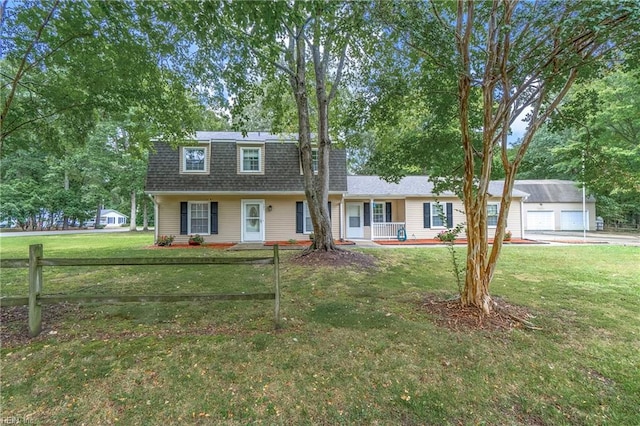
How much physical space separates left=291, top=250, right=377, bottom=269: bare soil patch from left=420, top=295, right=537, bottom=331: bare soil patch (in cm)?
354

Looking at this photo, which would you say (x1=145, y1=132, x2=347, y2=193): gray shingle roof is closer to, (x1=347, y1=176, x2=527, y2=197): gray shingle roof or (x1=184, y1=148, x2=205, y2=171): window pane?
(x1=184, y1=148, x2=205, y2=171): window pane

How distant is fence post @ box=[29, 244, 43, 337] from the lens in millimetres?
3365

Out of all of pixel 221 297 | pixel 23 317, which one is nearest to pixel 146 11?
pixel 221 297

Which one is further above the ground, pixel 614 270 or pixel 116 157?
pixel 116 157

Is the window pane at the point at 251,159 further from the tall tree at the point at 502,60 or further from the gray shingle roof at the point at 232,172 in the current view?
the tall tree at the point at 502,60

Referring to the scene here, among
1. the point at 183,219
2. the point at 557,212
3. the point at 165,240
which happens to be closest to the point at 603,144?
the point at 557,212

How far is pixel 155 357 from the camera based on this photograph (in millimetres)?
3148

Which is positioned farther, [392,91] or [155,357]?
[392,91]

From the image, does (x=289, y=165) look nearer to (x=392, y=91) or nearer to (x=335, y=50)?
(x=335, y=50)

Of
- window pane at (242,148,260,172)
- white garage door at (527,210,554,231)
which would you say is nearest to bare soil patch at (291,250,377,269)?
window pane at (242,148,260,172)

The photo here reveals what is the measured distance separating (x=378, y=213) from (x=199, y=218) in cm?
972

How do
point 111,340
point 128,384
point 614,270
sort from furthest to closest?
point 614,270 → point 111,340 → point 128,384

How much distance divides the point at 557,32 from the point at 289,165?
1169cm

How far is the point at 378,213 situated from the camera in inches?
689
